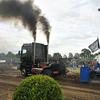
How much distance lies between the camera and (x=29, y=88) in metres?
2.26

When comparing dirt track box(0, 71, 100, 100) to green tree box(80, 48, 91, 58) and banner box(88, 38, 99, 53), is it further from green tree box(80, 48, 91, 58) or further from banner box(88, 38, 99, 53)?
green tree box(80, 48, 91, 58)

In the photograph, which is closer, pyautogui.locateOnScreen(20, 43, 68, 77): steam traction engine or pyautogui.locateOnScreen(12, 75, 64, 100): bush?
pyautogui.locateOnScreen(12, 75, 64, 100): bush

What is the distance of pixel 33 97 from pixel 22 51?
374 inches

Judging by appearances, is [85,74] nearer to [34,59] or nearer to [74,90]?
[74,90]

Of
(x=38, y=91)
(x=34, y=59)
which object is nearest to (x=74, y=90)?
(x=38, y=91)

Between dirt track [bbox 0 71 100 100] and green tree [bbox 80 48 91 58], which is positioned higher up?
green tree [bbox 80 48 91 58]

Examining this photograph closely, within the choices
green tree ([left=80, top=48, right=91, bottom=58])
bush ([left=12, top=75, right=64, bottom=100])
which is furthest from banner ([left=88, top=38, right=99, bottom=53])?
green tree ([left=80, top=48, right=91, bottom=58])

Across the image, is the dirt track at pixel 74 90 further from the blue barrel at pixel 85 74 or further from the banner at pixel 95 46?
the banner at pixel 95 46

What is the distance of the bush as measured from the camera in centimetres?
218

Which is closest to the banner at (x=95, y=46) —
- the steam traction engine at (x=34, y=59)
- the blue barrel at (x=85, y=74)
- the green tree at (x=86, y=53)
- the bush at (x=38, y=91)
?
the blue barrel at (x=85, y=74)

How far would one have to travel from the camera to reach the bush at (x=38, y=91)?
218cm

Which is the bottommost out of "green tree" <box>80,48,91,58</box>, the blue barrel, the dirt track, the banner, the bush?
the dirt track

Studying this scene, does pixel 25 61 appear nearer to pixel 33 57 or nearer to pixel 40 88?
pixel 33 57

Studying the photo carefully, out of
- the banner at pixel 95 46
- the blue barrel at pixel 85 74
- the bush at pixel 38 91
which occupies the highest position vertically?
the banner at pixel 95 46
